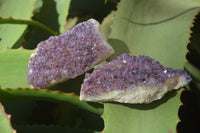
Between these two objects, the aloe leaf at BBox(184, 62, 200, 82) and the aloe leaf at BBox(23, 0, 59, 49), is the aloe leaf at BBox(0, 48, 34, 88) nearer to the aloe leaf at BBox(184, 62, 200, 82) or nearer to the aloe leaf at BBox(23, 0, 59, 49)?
the aloe leaf at BBox(23, 0, 59, 49)

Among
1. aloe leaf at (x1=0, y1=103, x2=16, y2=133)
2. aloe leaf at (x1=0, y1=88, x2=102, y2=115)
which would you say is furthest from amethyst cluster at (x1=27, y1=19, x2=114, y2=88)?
aloe leaf at (x1=0, y1=103, x2=16, y2=133)

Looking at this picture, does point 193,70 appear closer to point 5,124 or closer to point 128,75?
point 128,75

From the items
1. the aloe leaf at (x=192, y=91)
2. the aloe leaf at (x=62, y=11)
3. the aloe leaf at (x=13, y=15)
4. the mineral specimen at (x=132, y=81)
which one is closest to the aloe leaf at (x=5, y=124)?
the mineral specimen at (x=132, y=81)

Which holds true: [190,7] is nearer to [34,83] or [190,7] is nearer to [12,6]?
[34,83]

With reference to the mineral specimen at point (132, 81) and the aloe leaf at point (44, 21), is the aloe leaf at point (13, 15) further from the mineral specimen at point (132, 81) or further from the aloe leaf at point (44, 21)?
the mineral specimen at point (132, 81)

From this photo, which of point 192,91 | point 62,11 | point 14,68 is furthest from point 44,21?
point 192,91

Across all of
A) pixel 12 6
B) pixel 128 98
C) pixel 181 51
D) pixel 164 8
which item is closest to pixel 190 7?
pixel 164 8
